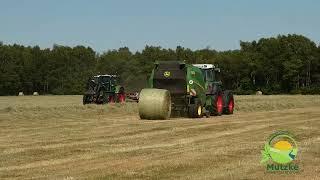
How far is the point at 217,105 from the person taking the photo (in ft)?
86.6

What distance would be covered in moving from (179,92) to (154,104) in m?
2.48

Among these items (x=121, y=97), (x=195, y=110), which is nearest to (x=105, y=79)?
(x=121, y=97)

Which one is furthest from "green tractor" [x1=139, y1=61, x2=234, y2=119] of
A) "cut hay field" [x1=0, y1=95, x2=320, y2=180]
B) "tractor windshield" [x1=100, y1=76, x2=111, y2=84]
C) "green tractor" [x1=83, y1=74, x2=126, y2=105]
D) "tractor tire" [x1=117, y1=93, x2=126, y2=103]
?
"tractor tire" [x1=117, y1=93, x2=126, y2=103]

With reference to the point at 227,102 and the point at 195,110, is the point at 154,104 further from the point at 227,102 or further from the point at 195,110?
the point at 227,102

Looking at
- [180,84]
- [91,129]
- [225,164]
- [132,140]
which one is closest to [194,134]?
[132,140]

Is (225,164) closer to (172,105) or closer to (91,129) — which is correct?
(91,129)

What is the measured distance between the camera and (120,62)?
371ft

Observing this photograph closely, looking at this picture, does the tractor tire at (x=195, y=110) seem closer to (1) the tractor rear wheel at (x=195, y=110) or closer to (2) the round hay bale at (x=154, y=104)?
(1) the tractor rear wheel at (x=195, y=110)

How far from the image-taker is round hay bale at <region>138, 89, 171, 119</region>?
22.1 metres

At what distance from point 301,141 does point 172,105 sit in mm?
10483

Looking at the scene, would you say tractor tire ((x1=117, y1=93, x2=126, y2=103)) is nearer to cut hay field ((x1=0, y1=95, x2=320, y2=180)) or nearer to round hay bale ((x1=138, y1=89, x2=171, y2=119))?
round hay bale ((x1=138, y1=89, x2=171, y2=119))

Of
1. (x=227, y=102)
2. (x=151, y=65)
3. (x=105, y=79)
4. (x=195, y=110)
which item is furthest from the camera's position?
(x=151, y=65)

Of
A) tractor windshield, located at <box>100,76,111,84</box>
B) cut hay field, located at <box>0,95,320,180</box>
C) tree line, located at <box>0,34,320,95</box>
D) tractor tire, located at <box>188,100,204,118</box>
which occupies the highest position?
tree line, located at <box>0,34,320,95</box>

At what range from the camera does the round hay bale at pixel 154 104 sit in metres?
22.1
